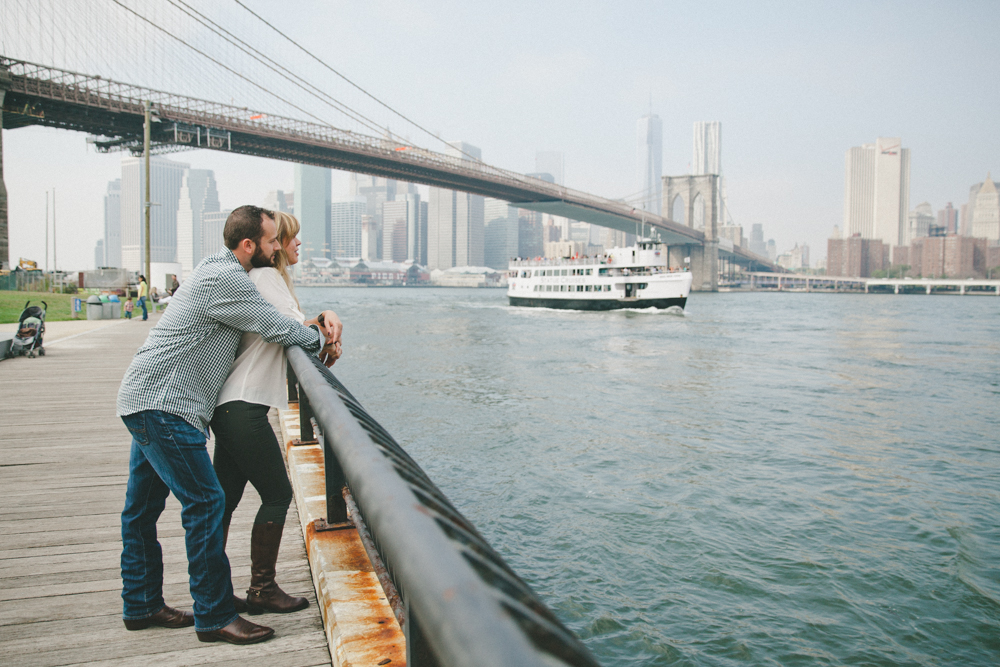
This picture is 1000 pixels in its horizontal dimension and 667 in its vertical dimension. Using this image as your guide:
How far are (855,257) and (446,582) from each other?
149 m

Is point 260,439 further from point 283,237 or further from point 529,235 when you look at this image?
point 529,235

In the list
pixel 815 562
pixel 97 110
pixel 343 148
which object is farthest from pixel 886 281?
pixel 815 562

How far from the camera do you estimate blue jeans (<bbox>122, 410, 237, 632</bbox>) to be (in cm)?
198

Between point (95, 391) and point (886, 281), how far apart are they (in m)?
115

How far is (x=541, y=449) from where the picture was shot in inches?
317

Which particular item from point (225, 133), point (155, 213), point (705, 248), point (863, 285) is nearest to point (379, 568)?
point (225, 133)

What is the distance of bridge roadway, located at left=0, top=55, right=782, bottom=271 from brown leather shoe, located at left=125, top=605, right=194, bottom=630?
29154mm

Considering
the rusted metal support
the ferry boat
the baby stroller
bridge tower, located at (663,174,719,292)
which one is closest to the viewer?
the rusted metal support

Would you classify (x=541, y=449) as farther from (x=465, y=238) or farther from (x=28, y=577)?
(x=465, y=238)

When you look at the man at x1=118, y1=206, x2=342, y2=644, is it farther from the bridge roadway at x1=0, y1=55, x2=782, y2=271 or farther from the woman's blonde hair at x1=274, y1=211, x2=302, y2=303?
the bridge roadway at x1=0, y1=55, x2=782, y2=271

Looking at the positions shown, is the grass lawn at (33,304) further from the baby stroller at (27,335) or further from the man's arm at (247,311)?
the man's arm at (247,311)

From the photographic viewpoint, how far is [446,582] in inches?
27.0

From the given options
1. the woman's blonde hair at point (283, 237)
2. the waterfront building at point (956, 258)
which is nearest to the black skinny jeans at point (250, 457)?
the woman's blonde hair at point (283, 237)

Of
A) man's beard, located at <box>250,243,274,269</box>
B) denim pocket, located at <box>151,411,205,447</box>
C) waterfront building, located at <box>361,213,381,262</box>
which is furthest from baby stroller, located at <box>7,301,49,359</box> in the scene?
waterfront building, located at <box>361,213,381,262</box>
